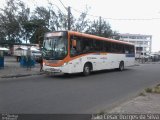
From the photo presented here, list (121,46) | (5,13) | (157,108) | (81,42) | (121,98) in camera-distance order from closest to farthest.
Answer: (157,108), (121,98), (81,42), (121,46), (5,13)

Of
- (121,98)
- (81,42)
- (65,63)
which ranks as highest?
(81,42)

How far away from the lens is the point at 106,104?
31.3 feet

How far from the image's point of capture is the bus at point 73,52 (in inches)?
716

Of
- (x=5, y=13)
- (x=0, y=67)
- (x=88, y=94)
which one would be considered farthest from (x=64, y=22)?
(x=88, y=94)

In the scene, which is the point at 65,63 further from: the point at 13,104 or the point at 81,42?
the point at 13,104

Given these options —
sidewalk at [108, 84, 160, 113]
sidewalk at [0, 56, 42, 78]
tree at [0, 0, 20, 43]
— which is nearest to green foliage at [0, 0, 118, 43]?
tree at [0, 0, 20, 43]

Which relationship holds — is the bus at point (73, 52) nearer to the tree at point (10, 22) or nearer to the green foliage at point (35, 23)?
the green foliage at point (35, 23)

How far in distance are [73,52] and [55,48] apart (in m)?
1.26

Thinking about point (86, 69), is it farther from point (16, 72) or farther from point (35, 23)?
point (35, 23)

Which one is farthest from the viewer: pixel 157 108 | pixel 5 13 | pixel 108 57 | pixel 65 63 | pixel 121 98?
pixel 5 13

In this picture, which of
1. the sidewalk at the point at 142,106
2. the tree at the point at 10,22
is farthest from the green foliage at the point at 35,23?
the sidewalk at the point at 142,106

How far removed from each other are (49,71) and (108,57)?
6868 mm

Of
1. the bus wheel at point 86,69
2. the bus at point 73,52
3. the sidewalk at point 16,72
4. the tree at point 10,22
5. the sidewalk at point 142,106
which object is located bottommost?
the sidewalk at point 142,106

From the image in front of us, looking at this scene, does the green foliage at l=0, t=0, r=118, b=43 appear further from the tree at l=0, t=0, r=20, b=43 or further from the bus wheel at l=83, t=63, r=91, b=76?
the bus wheel at l=83, t=63, r=91, b=76
